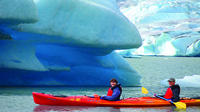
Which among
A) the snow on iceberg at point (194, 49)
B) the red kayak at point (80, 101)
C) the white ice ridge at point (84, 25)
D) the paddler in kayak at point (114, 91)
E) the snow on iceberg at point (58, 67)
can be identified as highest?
the snow on iceberg at point (194, 49)

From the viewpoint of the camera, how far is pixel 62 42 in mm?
15781

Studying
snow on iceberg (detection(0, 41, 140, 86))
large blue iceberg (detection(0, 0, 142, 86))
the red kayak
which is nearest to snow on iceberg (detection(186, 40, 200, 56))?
snow on iceberg (detection(0, 41, 140, 86))

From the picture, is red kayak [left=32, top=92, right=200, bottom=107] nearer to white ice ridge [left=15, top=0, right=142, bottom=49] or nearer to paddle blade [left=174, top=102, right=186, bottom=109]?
paddle blade [left=174, top=102, right=186, bottom=109]

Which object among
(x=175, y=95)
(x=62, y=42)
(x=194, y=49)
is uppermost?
(x=194, y=49)

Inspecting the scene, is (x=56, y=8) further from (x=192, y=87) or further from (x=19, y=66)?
(x=192, y=87)

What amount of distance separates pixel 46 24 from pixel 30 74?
2.54m

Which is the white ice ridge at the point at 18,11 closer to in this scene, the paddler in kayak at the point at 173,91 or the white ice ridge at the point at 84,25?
the white ice ridge at the point at 84,25

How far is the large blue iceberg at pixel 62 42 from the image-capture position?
14.8 meters

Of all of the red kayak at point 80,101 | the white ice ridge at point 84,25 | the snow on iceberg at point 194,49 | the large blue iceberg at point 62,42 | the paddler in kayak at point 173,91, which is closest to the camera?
the red kayak at point 80,101

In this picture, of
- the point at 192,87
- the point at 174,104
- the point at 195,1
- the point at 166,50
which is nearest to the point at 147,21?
the point at 195,1

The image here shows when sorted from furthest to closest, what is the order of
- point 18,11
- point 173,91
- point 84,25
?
point 84,25
point 18,11
point 173,91

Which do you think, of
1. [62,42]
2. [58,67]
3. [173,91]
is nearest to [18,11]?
[62,42]

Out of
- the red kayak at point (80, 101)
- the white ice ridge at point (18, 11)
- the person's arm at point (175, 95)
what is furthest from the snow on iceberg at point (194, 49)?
the red kayak at point (80, 101)

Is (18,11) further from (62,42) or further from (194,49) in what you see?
(194,49)
